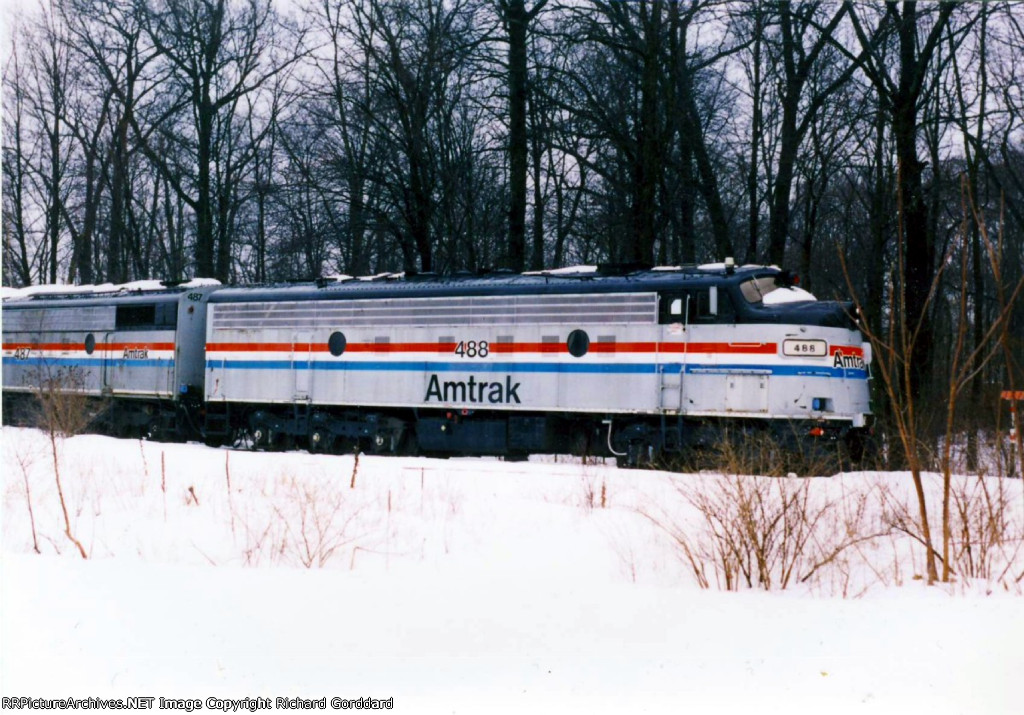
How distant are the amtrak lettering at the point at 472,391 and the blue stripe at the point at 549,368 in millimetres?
210

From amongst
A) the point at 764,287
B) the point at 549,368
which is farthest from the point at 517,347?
the point at 764,287

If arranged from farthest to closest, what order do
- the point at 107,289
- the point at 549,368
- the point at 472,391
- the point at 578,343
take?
the point at 107,289 → the point at 472,391 → the point at 549,368 → the point at 578,343

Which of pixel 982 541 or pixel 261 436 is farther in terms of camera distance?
pixel 261 436

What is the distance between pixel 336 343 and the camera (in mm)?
20422

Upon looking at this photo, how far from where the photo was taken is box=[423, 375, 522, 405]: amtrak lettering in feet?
60.8

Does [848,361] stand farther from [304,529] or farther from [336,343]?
[336,343]

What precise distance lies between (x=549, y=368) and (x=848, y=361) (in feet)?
15.6

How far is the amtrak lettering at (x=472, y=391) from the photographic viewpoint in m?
18.5

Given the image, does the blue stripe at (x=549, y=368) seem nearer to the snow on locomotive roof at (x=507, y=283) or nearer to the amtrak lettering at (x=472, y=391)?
the amtrak lettering at (x=472, y=391)

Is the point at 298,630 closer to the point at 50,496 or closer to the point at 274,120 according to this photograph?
the point at 50,496

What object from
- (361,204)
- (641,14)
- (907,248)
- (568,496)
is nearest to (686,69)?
(641,14)

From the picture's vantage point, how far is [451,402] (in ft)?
62.6

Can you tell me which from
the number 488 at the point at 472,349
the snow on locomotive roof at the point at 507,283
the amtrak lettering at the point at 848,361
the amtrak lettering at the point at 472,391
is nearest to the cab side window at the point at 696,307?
the snow on locomotive roof at the point at 507,283

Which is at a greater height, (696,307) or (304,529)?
(696,307)
